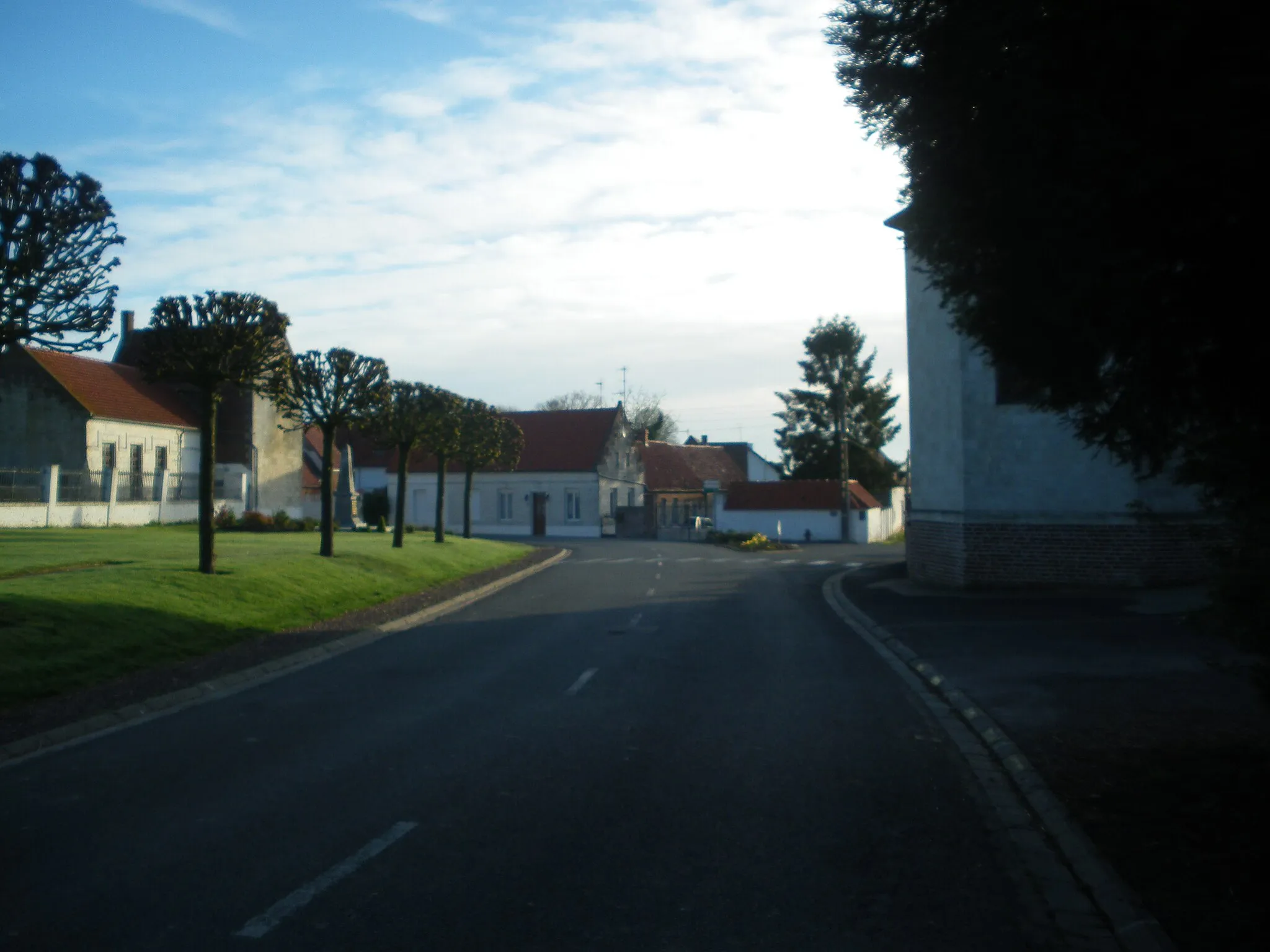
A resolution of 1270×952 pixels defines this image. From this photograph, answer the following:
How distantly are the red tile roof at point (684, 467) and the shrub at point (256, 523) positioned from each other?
37.8m

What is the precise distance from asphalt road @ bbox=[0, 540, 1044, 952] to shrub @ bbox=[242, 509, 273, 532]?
31.1 m

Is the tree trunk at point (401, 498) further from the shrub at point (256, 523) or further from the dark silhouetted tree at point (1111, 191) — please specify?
the dark silhouetted tree at point (1111, 191)

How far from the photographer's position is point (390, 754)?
883 cm

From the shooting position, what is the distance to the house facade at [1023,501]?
73.2 feet

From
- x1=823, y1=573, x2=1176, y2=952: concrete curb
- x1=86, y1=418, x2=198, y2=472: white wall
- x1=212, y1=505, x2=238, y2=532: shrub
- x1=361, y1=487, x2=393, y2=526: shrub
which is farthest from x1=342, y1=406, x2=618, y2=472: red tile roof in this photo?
x1=823, y1=573, x2=1176, y2=952: concrete curb

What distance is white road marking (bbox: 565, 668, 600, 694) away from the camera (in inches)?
472

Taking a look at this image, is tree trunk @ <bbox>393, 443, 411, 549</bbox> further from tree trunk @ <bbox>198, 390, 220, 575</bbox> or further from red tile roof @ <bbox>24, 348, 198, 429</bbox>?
tree trunk @ <bbox>198, 390, 220, 575</bbox>

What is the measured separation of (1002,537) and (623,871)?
18981 mm

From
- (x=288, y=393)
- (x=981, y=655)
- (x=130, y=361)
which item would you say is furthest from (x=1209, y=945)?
(x=130, y=361)

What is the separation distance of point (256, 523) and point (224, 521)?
1.34 meters

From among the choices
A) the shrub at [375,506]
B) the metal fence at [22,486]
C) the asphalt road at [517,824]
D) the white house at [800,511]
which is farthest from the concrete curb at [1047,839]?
the white house at [800,511]

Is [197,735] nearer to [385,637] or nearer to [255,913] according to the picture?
[255,913]

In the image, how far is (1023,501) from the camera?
2317 cm

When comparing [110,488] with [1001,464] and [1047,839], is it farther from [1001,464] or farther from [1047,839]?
[1047,839]
